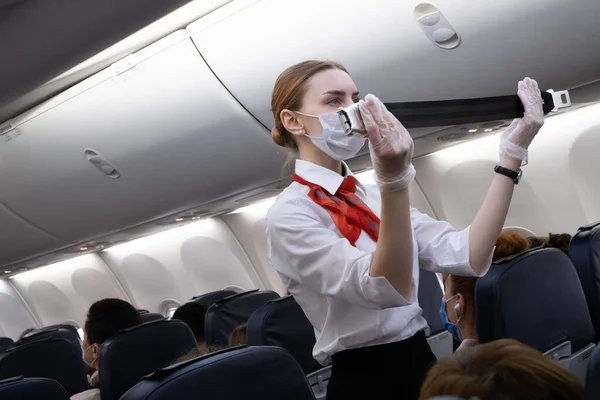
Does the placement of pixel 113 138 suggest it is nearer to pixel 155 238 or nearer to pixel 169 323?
pixel 169 323

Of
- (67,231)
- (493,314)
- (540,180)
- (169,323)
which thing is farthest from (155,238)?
(493,314)

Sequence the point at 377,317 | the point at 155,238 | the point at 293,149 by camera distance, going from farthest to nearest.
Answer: the point at 155,238 < the point at 293,149 < the point at 377,317

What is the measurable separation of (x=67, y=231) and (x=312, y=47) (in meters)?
4.76

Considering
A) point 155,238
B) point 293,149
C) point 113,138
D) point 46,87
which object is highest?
point 46,87

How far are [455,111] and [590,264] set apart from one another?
1567 mm

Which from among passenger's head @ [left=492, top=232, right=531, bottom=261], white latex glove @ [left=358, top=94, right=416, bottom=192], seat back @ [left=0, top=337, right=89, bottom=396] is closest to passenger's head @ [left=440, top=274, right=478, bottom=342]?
passenger's head @ [left=492, top=232, right=531, bottom=261]

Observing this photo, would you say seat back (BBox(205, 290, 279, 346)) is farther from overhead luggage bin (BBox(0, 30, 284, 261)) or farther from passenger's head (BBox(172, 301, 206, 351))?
overhead luggage bin (BBox(0, 30, 284, 261))

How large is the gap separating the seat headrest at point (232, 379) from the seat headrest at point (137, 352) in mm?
1654

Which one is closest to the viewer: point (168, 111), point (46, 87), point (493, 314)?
point (493, 314)

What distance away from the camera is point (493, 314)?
8.25ft

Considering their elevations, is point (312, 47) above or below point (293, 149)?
above

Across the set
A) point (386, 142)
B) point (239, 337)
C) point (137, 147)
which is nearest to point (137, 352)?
point (239, 337)

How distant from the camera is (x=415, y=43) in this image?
13.4 feet

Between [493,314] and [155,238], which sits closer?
[493,314]
